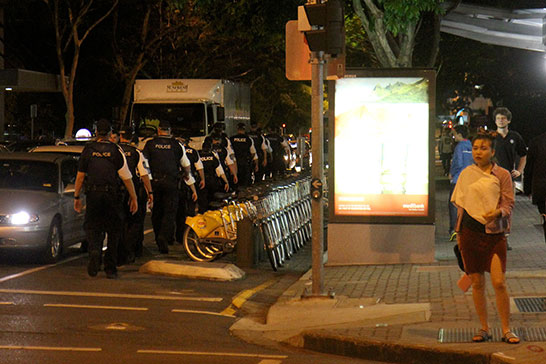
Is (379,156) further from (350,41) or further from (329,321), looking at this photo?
(350,41)

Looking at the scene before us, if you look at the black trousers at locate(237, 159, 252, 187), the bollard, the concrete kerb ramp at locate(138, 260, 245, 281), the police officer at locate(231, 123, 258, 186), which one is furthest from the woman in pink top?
the black trousers at locate(237, 159, 252, 187)

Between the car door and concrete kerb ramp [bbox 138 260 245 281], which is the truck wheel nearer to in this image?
the car door

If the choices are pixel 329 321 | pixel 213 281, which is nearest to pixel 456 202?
pixel 329 321

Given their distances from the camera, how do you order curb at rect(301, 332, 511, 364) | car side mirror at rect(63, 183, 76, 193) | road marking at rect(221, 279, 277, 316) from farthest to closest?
car side mirror at rect(63, 183, 76, 193)
road marking at rect(221, 279, 277, 316)
curb at rect(301, 332, 511, 364)

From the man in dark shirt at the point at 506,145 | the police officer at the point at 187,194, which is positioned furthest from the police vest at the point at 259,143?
the man in dark shirt at the point at 506,145

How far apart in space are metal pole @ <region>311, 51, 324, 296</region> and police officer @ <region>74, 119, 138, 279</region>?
10.7 feet

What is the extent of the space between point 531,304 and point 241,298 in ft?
10.7

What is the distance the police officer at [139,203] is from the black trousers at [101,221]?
956 mm

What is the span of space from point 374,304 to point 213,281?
9.69 feet

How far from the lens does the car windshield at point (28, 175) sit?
1459 centimetres

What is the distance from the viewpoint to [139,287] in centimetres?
1213

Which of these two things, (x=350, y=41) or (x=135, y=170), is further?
(x=350, y=41)

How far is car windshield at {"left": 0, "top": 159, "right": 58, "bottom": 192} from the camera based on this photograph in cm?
1459

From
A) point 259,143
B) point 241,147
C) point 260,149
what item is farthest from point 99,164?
point 260,149
